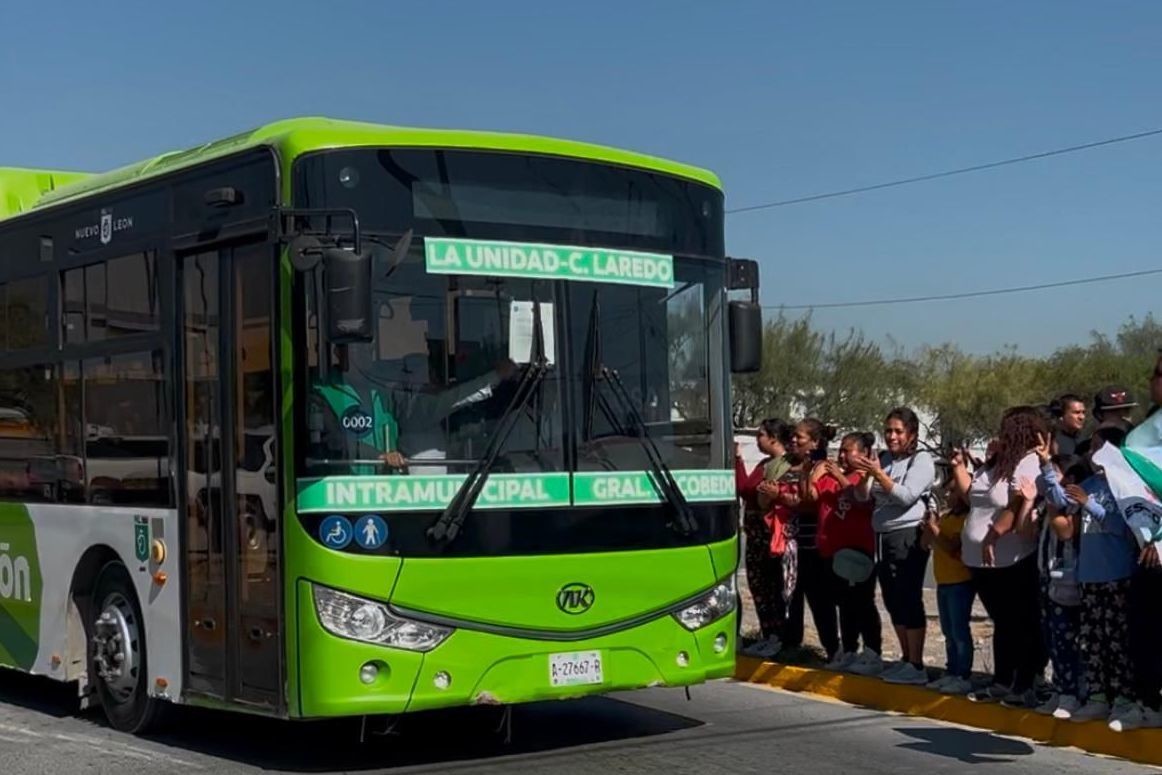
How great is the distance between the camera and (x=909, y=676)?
11.1 m

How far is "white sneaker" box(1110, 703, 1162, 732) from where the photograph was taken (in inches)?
355

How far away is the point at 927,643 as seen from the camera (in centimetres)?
1312

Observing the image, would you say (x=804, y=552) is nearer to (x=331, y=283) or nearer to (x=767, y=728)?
(x=767, y=728)

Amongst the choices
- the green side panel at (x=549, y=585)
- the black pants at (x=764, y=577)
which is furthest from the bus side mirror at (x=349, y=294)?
the black pants at (x=764, y=577)

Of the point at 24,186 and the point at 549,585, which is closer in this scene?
the point at 549,585

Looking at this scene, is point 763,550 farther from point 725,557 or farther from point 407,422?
point 407,422

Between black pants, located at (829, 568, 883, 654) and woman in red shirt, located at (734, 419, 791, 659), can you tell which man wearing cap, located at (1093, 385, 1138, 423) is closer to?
black pants, located at (829, 568, 883, 654)

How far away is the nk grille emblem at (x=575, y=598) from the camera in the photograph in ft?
28.5

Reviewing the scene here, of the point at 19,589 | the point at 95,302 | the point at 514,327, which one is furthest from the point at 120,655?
the point at 514,327

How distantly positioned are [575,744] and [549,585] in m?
1.40

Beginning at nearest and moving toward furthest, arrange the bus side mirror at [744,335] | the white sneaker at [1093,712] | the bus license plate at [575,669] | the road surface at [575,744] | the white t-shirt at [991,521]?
the bus license plate at [575,669]
the road surface at [575,744]
the white sneaker at [1093,712]
the bus side mirror at [744,335]
the white t-shirt at [991,521]

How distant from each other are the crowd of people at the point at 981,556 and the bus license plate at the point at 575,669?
108 inches

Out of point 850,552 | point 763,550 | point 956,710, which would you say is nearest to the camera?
point 956,710

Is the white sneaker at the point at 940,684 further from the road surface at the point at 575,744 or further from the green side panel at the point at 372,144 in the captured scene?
the green side panel at the point at 372,144
